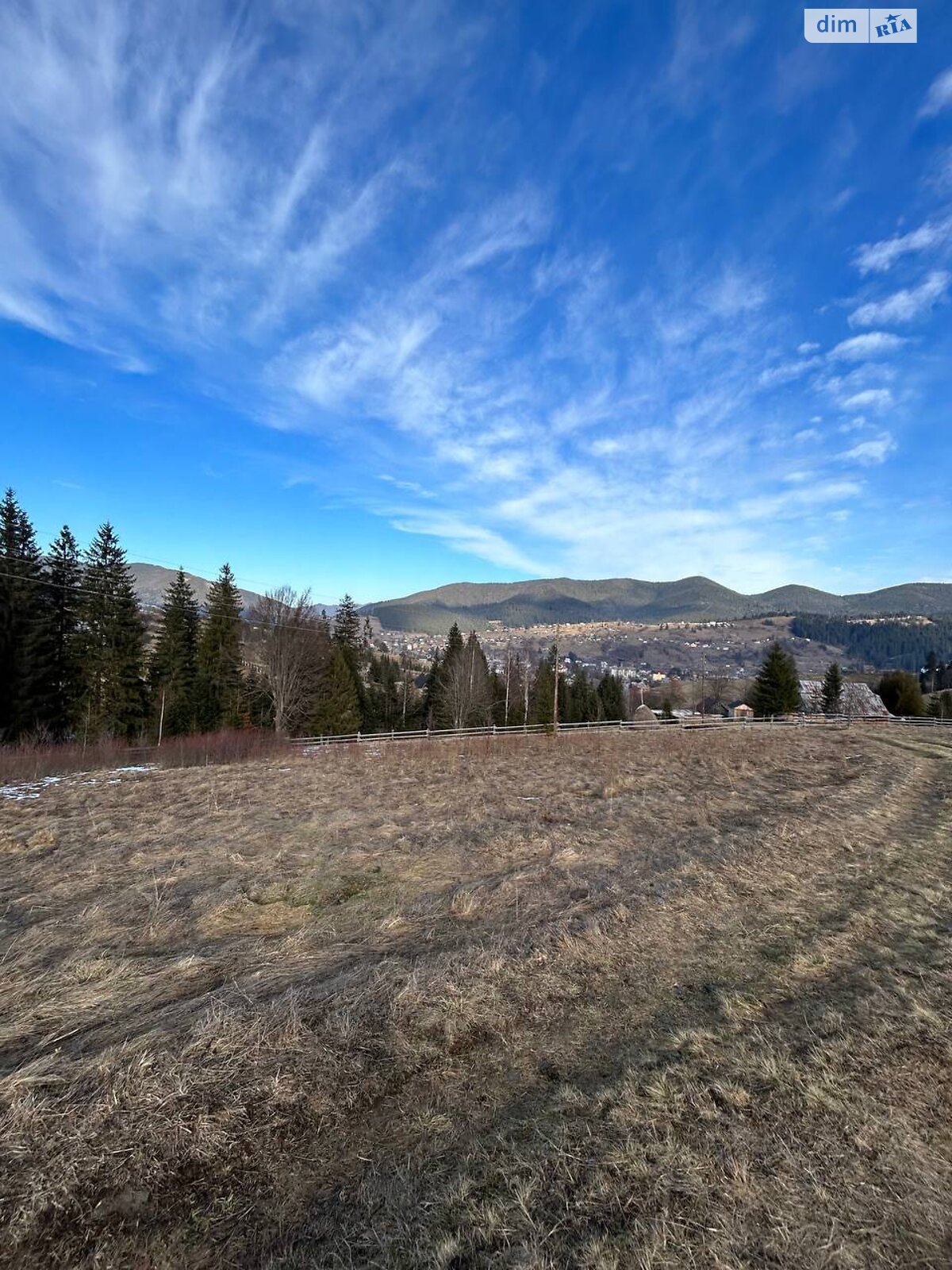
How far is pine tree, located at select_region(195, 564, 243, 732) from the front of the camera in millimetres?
35906

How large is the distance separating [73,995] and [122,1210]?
243 cm

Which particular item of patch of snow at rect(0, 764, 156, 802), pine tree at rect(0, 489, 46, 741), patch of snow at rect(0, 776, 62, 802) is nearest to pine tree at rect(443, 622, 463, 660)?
pine tree at rect(0, 489, 46, 741)

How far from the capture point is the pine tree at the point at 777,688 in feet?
169

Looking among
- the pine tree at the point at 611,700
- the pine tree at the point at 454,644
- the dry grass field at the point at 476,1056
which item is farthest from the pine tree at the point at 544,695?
the dry grass field at the point at 476,1056

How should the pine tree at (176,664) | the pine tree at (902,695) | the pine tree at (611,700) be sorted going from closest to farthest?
the pine tree at (176,664) → the pine tree at (902,695) → the pine tree at (611,700)

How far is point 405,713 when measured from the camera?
5056 cm

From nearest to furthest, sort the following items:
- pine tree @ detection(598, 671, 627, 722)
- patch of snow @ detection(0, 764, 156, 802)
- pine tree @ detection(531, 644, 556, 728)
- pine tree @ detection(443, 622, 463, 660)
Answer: patch of snow @ detection(0, 764, 156, 802), pine tree @ detection(443, 622, 463, 660), pine tree @ detection(531, 644, 556, 728), pine tree @ detection(598, 671, 627, 722)

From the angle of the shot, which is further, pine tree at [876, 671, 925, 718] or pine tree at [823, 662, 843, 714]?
pine tree at [823, 662, 843, 714]

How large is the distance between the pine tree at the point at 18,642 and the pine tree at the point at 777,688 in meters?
55.2

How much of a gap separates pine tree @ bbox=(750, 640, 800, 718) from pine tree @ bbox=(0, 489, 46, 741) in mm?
55154

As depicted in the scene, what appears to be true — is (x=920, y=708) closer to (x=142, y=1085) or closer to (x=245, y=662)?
(x=245, y=662)

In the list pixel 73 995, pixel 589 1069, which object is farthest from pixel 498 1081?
pixel 73 995

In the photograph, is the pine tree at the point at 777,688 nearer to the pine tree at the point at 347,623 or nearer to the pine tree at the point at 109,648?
the pine tree at the point at 347,623

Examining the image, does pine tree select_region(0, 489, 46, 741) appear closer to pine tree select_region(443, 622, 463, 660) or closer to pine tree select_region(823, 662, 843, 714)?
pine tree select_region(443, 622, 463, 660)
